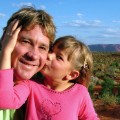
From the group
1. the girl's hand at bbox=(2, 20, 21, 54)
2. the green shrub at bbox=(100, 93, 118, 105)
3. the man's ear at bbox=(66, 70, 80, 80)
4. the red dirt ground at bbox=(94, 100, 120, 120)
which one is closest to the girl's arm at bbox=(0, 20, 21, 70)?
the girl's hand at bbox=(2, 20, 21, 54)

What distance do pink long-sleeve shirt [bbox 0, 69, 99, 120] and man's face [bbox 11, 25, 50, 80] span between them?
0.54 feet

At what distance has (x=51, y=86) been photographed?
12.5 ft

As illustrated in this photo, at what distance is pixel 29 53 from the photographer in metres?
3.35

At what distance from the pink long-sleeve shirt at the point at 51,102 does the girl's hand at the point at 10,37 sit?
1.12 ft

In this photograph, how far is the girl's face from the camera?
3713 mm

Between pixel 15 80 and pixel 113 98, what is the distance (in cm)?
1411

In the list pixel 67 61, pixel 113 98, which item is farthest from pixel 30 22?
pixel 113 98

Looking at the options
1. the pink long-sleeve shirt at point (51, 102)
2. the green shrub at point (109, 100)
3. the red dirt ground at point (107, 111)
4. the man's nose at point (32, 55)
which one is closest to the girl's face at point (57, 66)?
the pink long-sleeve shirt at point (51, 102)

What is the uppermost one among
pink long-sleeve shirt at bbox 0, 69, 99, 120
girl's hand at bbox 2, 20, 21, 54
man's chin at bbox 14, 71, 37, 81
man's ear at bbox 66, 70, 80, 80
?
girl's hand at bbox 2, 20, 21, 54

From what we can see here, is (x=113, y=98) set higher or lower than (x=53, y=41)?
lower

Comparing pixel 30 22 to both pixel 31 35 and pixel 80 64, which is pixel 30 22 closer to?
pixel 31 35

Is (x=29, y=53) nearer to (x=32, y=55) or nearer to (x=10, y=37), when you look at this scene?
(x=32, y=55)

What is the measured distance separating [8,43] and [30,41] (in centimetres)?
24

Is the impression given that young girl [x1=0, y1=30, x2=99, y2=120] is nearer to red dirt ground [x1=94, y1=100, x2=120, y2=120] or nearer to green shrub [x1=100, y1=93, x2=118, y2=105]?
red dirt ground [x1=94, y1=100, x2=120, y2=120]
